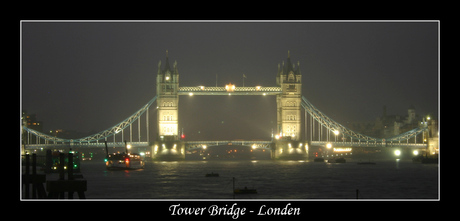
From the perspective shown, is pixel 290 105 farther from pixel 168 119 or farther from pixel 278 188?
pixel 278 188

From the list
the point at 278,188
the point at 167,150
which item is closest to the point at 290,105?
the point at 167,150

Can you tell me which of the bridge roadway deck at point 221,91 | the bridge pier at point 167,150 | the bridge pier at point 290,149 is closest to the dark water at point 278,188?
the bridge roadway deck at point 221,91

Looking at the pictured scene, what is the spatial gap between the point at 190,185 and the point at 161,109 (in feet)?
197

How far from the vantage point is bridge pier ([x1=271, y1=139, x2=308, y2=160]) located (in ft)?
391

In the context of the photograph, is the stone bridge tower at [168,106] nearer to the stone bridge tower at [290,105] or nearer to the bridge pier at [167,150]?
the bridge pier at [167,150]

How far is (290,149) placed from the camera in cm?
11938

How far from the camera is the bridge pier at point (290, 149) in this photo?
119 meters

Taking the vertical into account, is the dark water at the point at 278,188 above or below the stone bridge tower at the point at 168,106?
below

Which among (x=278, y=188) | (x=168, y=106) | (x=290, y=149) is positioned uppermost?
(x=168, y=106)

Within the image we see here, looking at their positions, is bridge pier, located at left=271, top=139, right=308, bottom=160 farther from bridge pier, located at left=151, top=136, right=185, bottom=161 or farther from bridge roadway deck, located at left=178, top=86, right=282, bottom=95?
bridge pier, located at left=151, top=136, right=185, bottom=161
